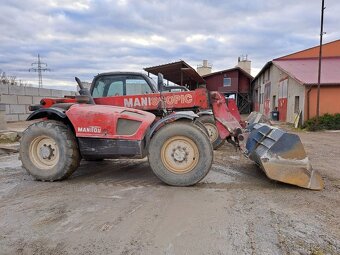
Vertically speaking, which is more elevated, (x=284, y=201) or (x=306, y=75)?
(x=306, y=75)

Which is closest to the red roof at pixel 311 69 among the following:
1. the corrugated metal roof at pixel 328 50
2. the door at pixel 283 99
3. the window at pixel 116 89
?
the door at pixel 283 99

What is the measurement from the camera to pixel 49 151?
5.79 m

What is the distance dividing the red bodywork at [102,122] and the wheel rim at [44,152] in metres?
0.60

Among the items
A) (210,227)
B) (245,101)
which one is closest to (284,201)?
(210,227)

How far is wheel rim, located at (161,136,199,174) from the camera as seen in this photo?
5398mm

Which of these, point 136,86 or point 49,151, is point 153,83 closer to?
point 136,86

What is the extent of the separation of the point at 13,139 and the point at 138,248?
9.23m

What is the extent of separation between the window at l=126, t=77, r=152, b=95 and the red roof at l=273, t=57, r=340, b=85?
13337 mm

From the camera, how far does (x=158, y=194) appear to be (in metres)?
5.06

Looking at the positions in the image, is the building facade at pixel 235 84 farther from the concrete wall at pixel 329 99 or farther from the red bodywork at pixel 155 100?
the red bodywork at pixel 155 100

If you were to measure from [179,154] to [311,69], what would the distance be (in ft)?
62.6

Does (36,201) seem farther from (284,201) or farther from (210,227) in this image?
(284,201)

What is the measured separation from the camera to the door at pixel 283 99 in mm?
22156

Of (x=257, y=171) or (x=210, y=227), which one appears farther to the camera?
(x=257, y=171)
